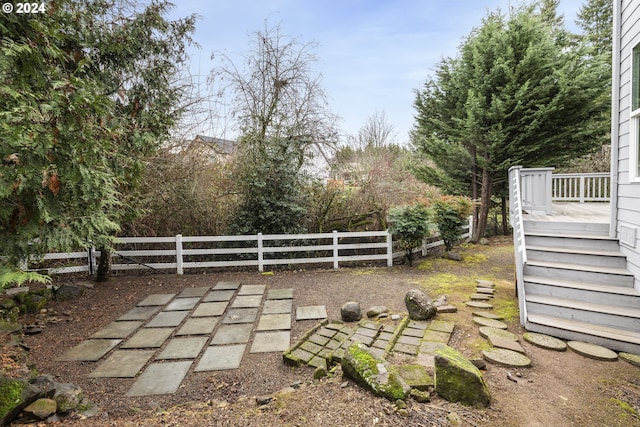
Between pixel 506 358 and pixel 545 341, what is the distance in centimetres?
72

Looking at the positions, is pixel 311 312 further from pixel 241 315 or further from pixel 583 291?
pixel 583 291

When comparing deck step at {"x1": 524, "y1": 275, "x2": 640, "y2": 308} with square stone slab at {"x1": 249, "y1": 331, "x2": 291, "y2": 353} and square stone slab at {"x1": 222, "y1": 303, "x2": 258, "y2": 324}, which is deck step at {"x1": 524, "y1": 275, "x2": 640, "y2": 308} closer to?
square stone slab at {"x1": 249, "y1": 331, "x2": 291, "y2": 353}

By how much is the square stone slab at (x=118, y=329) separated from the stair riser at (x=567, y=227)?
5.98m

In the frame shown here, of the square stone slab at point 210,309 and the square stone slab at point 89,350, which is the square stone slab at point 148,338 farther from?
the square stone slab at point 210,309

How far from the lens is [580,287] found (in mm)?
3533

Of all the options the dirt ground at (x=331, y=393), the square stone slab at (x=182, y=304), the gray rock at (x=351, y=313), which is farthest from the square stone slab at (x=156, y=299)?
the gray rock at (x=351, y=313)

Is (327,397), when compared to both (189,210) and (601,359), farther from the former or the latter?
(189,210)

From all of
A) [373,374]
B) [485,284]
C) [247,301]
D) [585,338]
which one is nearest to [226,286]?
[247,301]

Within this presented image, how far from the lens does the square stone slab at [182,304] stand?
4.64 metres

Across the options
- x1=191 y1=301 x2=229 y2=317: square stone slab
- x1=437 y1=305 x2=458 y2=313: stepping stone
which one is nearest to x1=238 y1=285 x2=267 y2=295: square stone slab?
x1=191 y1=301 x2=229 y2=317: square stone slab

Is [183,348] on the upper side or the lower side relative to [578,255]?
lower

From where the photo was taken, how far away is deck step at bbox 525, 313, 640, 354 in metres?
2.96

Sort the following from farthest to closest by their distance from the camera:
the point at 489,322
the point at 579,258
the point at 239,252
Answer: the point at 239,252 → the point at 579,258 → the point at 489,322

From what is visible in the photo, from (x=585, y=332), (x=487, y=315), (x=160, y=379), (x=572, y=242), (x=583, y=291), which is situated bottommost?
(x=160, y=379)
